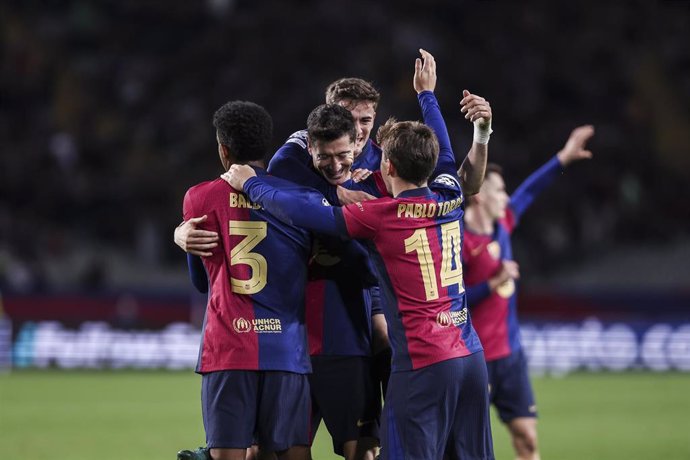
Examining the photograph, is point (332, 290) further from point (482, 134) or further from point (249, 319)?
point (482, 134)

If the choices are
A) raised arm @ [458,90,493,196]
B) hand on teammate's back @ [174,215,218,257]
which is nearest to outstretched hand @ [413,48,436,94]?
raised arm @ [458,90,493,196]

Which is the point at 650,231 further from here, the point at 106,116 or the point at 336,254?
the point at 336,254

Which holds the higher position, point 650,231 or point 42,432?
point 650,231

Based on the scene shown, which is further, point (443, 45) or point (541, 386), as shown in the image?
point (443, 45)

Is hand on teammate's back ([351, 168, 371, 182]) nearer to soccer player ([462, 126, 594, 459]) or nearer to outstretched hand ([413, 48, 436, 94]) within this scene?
outstretched hand ([413, 48, 436, 94])

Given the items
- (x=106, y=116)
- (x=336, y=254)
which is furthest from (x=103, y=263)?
(x=336, y=254)

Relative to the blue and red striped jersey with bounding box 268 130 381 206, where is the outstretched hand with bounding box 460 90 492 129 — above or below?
above

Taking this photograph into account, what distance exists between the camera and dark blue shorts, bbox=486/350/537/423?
820cm

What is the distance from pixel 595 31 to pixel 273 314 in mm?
19947

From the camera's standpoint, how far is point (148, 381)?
1702 cm

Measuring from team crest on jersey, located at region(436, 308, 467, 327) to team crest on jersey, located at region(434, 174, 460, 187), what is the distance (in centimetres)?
60

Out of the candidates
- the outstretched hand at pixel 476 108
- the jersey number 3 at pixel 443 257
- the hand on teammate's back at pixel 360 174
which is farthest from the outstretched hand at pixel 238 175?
the outstretched hand at pixel 476 108

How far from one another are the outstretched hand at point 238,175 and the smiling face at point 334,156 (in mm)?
322

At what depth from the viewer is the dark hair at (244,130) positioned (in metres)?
5.55
